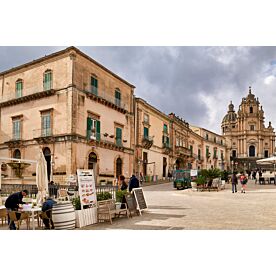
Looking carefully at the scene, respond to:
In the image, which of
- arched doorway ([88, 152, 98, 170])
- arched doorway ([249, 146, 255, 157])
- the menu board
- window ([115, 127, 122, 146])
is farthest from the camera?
arched doorway ([249, 146, 255, 157])

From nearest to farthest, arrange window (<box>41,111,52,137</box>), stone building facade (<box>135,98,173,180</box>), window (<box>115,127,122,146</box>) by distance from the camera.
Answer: window (<box>41,111,52,137</box>)
window (<box>115,127,122,146</box>)
stone building facade (<box>135,98,173,180</box>)

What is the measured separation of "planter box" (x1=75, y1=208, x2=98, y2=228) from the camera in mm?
6644

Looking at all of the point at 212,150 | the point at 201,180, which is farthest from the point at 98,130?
the point at 212,150

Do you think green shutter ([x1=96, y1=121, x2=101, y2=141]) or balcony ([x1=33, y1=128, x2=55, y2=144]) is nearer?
balcony ([x1=33, y1=128, x2=55, y2=144])

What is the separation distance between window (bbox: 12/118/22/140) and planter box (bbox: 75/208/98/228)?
963 cm

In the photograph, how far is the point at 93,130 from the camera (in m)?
15.3

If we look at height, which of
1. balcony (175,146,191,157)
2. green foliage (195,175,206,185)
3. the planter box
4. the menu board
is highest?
balcony (175,146,191,157)

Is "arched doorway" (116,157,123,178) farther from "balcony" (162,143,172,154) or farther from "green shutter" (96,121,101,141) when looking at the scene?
"balcony" (162,143,172,154)

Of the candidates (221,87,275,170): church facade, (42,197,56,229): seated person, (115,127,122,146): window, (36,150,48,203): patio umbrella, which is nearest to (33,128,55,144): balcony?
(115,127,122,146): window

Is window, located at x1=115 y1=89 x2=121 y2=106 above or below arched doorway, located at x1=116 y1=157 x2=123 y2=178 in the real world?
above

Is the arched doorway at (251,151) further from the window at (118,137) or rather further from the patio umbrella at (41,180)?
the patio umbrella at (41,180)

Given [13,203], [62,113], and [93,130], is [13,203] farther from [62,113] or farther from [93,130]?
[93,130]

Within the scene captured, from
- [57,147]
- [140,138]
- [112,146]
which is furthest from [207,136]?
[57,147]
